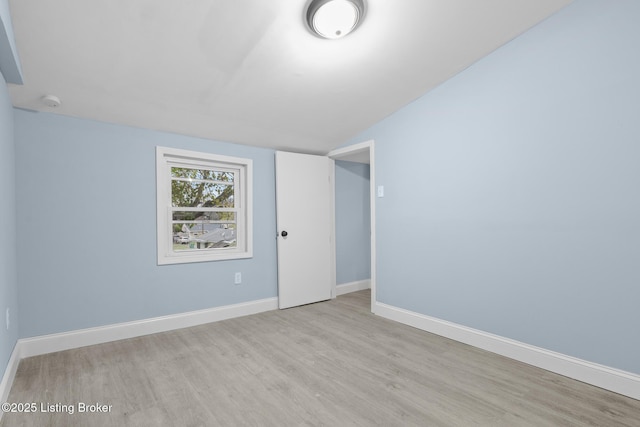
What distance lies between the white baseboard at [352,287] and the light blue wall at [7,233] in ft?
11.4

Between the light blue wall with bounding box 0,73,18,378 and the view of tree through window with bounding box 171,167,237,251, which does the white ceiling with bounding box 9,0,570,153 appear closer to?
the light blue wall with bounding box 0,73,18,378

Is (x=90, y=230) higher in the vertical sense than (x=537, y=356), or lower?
higher

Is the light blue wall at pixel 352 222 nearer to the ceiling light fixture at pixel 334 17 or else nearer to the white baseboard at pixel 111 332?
the white baseboard at pixel 111 332

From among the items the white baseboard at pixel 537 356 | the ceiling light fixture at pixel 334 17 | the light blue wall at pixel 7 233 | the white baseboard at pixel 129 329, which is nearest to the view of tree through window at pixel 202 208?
the white baseboard at pixel 129 329

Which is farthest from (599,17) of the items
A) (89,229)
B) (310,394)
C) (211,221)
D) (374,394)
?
(89,229)

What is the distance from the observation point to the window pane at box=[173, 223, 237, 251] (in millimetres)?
3361

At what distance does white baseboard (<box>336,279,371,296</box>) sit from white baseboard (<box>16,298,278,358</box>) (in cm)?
129

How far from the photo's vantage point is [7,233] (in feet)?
6.88

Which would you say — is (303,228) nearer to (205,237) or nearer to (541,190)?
(205,237)

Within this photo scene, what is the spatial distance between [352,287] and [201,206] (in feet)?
8.51

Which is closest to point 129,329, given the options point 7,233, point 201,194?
point 7,233

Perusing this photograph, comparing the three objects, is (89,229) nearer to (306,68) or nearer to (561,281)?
(306,68)

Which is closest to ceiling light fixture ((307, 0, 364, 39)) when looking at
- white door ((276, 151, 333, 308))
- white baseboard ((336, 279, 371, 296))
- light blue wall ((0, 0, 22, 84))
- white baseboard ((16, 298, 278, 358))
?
light blue wall ((0, 0, 22, 84))

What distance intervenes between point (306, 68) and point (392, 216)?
1837 millimetres
